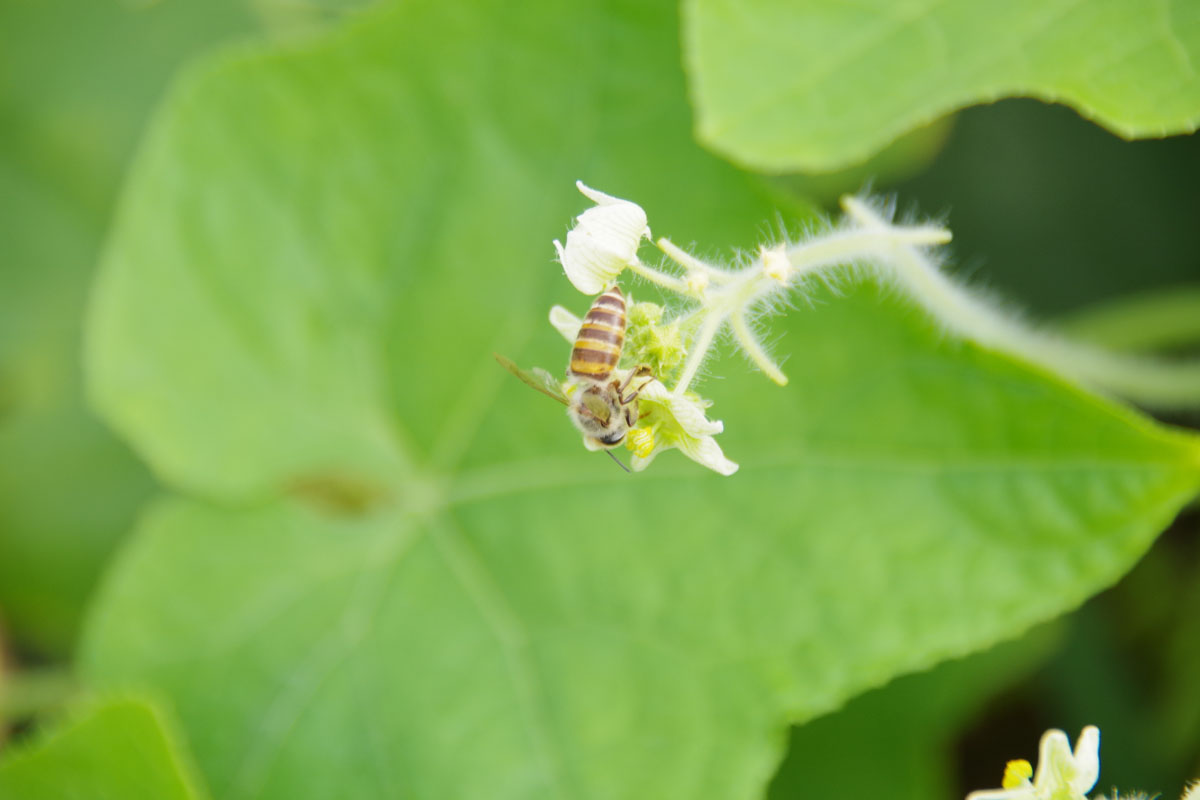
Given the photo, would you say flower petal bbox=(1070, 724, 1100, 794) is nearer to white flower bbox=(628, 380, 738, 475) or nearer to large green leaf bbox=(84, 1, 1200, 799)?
large green leaf bbox=(84, 1, 1200, 799)

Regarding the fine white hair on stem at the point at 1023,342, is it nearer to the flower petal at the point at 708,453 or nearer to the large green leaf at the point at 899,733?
the flower petal at the point at 708,453

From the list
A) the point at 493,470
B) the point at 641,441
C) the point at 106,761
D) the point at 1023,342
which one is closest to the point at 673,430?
the point at 641,441

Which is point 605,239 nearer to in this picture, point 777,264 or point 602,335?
point 602,335

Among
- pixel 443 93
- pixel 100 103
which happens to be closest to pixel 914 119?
pixel 443 93

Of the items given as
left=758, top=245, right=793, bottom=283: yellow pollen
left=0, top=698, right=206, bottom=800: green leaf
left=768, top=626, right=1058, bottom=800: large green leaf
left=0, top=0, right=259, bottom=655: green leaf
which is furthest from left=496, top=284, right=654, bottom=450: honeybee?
left=0, top=0, right=259, bottom=655: green leaf

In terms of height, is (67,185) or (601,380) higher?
(67,185)
